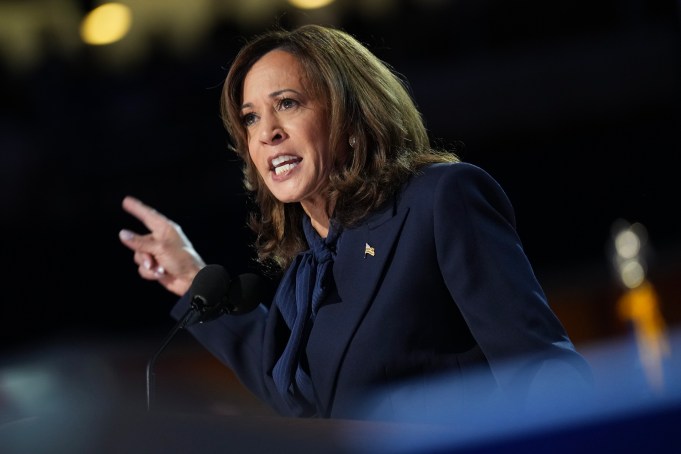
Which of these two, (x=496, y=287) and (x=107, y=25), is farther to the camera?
(x=107, y=25)

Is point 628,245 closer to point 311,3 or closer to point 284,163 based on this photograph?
point 311,3

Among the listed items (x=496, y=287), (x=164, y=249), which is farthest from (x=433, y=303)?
(x=164, y=249)

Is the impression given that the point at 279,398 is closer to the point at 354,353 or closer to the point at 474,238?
the point at 354,353

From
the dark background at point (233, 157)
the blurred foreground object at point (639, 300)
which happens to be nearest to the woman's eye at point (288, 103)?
the blurred foreground object at point (639, 300)

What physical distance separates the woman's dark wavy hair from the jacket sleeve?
13cm

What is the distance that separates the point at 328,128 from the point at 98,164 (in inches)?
160

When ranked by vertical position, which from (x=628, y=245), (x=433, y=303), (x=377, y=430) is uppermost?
(x=377, y=430)

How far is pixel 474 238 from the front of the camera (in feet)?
4.09

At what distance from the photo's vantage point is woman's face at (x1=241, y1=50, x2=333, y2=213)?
4.80 ft

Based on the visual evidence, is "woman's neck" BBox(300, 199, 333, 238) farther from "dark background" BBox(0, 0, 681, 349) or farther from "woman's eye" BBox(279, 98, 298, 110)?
"dark background" BBox(0, 0, 681, 349)

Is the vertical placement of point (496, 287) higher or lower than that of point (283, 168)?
lower

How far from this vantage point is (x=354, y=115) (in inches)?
58.4

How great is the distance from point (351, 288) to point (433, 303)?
12 cm

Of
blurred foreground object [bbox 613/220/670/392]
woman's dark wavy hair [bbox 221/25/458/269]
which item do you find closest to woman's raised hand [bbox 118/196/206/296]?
woman's dark wavy hair [bbox 221/25/458/269]
